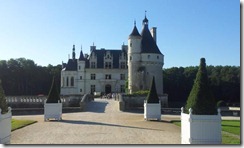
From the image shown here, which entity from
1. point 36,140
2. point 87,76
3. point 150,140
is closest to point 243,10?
point 150,140

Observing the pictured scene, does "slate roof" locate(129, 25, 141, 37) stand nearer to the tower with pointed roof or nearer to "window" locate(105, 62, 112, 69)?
the tower with pointed roof

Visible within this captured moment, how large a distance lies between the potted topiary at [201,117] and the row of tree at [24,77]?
50753 millimetres

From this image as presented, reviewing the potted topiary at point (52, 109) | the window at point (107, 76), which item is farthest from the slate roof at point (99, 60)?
the potted topiary at point (52, 109)

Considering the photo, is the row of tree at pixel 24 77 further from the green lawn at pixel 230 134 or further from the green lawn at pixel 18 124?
the green lawn at pixel 230 134

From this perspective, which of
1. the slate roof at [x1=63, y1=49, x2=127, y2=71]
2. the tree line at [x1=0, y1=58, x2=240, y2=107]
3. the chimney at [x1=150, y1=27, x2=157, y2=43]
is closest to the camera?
the chimney at [x1=150, y1=27, x2=157, y2=43]

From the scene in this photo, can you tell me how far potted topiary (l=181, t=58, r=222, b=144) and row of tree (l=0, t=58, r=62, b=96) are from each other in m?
50.8

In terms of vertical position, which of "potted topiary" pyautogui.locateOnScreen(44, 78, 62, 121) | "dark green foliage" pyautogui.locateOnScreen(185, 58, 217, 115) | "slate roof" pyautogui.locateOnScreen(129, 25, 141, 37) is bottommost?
"potted topiary" pyautogui.locateOnScreen(44, 78, 62, 121)

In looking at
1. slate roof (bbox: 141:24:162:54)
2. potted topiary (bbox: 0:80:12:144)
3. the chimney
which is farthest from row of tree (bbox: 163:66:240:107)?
potted topiary (bbox: 0:80:12:144)

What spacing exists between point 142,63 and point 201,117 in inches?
1291

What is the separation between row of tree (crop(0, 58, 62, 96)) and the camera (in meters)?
56.5

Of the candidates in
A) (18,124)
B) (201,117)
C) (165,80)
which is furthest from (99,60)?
(201,117)

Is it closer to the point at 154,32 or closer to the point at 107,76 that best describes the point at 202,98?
the point at 154,32

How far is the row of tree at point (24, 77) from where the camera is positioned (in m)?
56.5

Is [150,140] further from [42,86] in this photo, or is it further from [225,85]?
[42,86]
